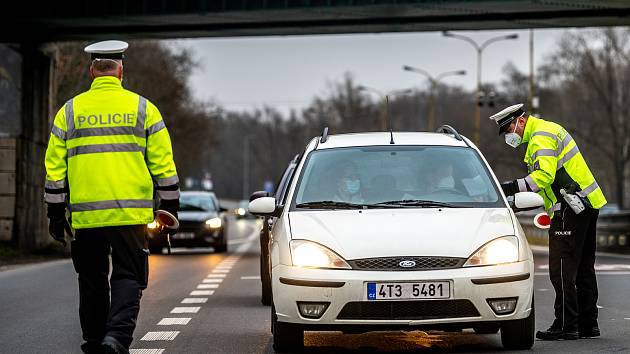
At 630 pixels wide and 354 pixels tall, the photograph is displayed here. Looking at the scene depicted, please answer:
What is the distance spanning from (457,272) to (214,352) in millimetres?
1990

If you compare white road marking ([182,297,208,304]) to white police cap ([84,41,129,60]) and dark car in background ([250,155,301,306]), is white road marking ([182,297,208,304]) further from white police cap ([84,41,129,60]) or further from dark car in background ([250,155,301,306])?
white police cap ([84,41,129,60])

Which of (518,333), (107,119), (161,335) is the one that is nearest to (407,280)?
(518,333)

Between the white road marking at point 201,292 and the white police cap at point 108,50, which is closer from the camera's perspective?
the white police cap at point 108,50

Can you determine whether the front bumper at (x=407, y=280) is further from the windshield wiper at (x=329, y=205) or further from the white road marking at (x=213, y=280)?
the white road marking at (x=213, y=280)

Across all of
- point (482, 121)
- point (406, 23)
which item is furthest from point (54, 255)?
point (482, 121)

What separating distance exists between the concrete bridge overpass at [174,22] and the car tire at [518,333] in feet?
57.8

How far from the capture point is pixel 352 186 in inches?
428

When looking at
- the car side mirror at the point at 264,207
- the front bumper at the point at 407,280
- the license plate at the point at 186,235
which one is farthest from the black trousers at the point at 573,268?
the license plate at the point at 186,235

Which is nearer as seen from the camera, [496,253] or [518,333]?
[496,253]

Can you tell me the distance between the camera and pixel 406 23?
29.9 meters

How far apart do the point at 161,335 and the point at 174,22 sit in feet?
59.9

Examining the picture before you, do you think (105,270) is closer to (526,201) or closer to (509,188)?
(526,201)

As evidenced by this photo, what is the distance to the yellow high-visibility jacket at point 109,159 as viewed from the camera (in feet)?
28.3

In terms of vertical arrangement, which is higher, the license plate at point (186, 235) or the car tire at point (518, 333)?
the car tire at point (518, 333)
